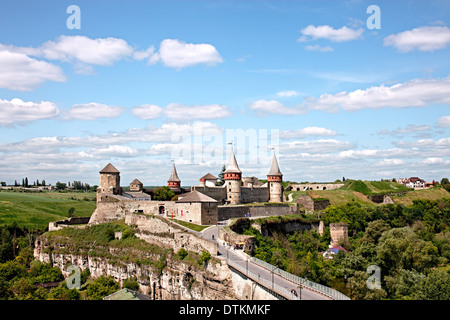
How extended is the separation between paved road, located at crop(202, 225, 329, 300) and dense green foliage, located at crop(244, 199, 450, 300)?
15.7 feet

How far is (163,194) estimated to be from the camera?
7212 cm

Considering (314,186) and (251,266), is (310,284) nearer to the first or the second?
(251,266)

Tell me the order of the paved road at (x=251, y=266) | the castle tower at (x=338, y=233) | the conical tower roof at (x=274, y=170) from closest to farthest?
the paved road at (x=251, y=266) < the castle tower at (x=338, y=233) < the conical tower roof at (x=274, y=170)

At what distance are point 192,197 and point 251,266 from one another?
1783cm

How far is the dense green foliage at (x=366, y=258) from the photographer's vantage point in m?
40.0

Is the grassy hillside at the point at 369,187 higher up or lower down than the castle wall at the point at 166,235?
higher up

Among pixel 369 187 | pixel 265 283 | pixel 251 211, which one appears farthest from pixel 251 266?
pixel 369 187

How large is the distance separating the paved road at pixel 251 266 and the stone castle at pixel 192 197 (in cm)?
403

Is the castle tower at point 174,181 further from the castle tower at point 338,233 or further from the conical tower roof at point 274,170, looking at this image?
the castle tower at point 338,233

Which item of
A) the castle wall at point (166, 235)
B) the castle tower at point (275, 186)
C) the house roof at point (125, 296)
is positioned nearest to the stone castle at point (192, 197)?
the castle tower at point (275, 186)
